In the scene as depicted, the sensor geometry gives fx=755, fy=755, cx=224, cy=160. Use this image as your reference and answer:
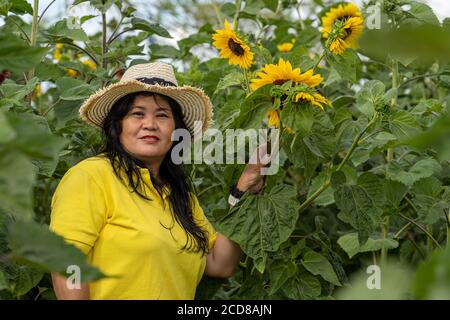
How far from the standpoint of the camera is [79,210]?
4.77 feet

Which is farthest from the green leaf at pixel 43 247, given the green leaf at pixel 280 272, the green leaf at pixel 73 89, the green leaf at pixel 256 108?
the green leaf at pixel 73 89

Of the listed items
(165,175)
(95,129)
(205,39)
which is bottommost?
(165,175)

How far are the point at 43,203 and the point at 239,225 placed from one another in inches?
31.4

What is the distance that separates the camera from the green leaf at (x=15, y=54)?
0.63 metres

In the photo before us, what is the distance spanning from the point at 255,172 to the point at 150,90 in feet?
0.97

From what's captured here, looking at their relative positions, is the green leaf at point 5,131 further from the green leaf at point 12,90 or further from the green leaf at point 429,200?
the green leaf at point 429,200

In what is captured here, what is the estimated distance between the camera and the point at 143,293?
4.88 feet

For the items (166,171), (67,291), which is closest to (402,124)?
(166,171)

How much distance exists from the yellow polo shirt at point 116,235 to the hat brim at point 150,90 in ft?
0.61

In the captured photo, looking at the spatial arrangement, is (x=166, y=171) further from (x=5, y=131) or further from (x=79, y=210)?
(x=5, y=131)
